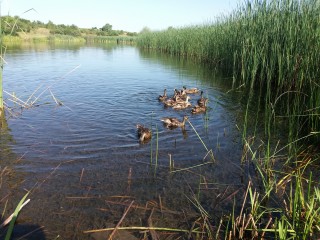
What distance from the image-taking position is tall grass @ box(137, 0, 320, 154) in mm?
6016

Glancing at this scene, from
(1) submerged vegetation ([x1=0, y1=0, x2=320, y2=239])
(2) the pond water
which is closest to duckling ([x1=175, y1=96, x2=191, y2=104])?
(2) the pond water

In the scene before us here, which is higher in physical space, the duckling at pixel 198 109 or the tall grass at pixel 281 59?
the tall grass at pixel 281 59

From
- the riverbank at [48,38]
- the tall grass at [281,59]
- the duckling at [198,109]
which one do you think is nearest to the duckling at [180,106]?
the duckling at [198,109]

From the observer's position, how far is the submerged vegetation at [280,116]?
10.9 feet

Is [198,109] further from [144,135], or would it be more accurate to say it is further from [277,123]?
[144,135]

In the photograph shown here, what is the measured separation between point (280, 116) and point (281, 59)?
13.3ft

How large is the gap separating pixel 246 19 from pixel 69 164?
953 centimetres

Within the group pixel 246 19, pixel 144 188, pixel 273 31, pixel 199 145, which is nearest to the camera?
pixel 144 188

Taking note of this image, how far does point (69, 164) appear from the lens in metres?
5.21

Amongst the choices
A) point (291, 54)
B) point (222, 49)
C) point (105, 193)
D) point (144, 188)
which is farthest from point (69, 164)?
point (222, 49)

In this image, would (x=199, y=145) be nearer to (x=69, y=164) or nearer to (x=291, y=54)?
(x=69, y=164)

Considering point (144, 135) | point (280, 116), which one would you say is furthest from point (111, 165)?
point (280, 116)

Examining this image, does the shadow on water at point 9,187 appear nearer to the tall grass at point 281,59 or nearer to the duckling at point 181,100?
the tall grass at point 281,59

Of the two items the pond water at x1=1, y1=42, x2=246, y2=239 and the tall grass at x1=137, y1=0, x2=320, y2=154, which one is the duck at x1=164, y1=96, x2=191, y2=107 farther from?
the tall grass at x1=137, y1=0, x2=320, y2=154
